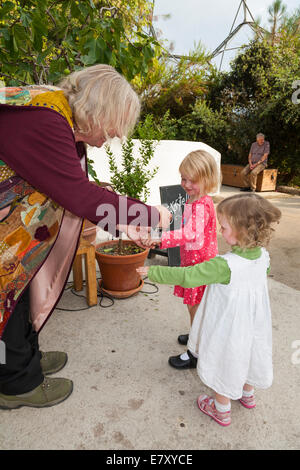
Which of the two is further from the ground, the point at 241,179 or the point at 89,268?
the point at 89,268

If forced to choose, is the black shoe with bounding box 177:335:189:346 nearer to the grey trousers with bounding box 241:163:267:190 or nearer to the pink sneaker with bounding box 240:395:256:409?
the pink sneaker with bounding box 240:395:256:409

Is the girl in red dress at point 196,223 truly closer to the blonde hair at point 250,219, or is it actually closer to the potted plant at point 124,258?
the blonde hair at point 250,219

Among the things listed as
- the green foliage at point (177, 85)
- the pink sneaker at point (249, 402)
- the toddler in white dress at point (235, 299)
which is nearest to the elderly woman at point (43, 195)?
the toddler in white dress at point (235, 299)

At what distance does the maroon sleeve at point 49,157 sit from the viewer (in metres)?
1.23

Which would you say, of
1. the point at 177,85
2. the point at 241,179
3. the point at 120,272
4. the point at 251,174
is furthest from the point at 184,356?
the point at 177,85

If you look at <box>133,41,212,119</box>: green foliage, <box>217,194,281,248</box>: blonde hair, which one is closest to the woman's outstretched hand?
<box>217,194,281,248</box>: blonde hair

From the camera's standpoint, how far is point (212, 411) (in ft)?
5.71

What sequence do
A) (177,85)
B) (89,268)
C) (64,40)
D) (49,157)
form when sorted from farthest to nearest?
1. (177,85)
2. (89,268)
3. (64,40)
4. (49,157)

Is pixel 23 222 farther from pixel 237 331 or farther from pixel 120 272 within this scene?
pixel 120 272

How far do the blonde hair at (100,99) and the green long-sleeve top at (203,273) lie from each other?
714 millimetres

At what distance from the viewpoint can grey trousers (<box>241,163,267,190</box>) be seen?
29.7ft

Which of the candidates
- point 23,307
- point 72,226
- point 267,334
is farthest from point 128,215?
point 267,334

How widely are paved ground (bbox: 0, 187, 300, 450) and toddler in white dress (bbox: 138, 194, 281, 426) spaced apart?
0.71 ft

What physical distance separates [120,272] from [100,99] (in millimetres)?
1842
